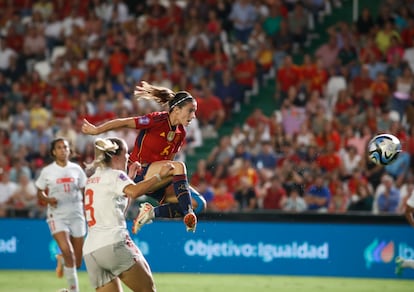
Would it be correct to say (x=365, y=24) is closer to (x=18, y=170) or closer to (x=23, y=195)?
(x=18, y=170)

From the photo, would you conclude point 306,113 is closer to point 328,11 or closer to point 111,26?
point 328,11

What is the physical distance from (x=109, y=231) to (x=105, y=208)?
22 cm

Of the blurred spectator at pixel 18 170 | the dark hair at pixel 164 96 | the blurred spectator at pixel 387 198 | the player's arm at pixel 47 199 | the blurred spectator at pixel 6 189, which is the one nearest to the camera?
the dark hair at pixel 164 96

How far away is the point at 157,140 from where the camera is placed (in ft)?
38.6

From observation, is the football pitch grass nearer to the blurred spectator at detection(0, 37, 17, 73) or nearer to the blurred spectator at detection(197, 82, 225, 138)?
the blurred spectator at detection(197, 82, 225, 138)

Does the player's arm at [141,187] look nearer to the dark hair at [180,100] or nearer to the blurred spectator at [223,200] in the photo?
the dark hair at [180,100]

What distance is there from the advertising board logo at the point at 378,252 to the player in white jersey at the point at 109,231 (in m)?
8.20

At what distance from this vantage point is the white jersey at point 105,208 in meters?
9.20

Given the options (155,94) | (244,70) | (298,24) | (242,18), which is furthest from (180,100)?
(242,18)

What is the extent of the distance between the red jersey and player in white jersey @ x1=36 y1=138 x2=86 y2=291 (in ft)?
7.66

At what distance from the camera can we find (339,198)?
17516 millimetres

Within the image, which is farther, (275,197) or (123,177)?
(275,197)

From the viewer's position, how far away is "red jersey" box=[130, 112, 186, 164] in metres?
11.7

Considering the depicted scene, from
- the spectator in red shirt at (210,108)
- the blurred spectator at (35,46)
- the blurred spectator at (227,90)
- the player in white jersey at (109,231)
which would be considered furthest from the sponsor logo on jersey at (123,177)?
the blurred spectator at (35,46)
